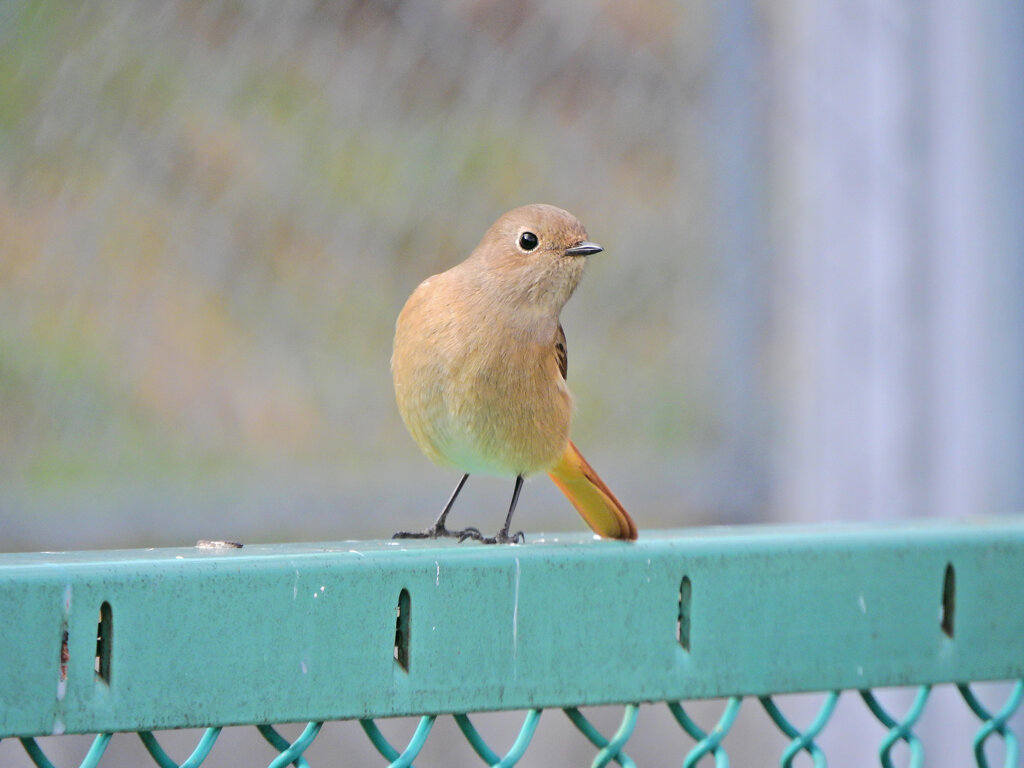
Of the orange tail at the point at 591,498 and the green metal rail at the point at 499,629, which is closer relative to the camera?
the green metal rail at the point at 499,629

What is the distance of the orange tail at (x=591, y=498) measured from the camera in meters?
1.47

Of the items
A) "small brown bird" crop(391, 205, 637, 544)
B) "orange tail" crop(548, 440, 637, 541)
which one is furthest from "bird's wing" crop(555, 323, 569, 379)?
"orange tail" crop(548, 440, 637, 541)

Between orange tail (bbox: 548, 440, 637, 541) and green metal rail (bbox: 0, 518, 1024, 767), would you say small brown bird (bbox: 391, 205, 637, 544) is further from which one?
green metal rail (bbox: 0, 518, 1024, 767)

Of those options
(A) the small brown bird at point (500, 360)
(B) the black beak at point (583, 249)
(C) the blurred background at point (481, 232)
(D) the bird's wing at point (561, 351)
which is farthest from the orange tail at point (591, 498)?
(C) the blurred background at point (481, 232)

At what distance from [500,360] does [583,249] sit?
199 millimetres

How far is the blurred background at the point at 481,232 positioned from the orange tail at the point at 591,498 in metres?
0.69

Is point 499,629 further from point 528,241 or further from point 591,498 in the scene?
point 528,241

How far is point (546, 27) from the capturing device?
268 centimetres

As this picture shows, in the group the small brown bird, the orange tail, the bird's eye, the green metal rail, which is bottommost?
the green metal rail

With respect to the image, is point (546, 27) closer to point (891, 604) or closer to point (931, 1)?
point (931, 1)

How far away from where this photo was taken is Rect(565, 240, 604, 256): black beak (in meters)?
1.76

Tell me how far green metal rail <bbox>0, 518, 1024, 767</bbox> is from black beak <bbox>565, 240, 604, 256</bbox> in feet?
1.65

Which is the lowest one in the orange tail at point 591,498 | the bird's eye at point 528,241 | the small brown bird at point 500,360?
the orange tail at point 591,498

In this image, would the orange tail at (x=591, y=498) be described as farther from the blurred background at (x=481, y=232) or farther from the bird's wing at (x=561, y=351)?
the blurred background at (x=481, y=232)
